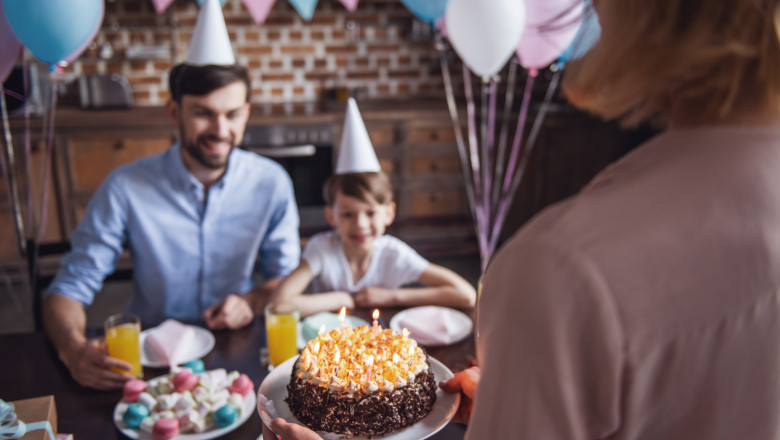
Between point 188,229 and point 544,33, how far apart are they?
4.12 feet

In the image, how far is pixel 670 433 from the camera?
51 centimetres

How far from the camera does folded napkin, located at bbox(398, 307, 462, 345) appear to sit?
4.33 ft

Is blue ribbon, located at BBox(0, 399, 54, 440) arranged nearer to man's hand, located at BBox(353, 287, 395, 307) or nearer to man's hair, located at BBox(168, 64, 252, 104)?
man's hand, located at BBox(353, 287, 395, 307)

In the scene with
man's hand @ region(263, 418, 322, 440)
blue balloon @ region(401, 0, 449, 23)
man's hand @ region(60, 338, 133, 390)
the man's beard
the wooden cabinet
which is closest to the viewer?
man's hand @ region(263, 418, 322, 440)

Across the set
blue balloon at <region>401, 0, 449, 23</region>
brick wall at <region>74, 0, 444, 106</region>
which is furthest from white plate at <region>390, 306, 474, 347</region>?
brick wall at <region>74, 0, 444, 106</region>

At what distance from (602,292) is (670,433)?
0.57 feet

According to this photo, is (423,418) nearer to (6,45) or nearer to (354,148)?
(354,148)

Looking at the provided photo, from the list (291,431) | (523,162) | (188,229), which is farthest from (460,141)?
(291,431)

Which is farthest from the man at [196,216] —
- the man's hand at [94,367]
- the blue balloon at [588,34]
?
the blue balloon at [588,34]

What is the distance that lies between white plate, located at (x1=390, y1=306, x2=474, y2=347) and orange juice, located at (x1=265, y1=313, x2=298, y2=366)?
9.8 inches

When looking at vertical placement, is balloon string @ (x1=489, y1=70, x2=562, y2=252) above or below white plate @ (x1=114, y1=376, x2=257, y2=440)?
below

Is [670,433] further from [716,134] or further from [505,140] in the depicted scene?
[505,140]

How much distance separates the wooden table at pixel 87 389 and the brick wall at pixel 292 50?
3.09 metres

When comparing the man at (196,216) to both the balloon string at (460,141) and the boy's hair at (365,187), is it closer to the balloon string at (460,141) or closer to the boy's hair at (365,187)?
the boy's hair at (365,187)
